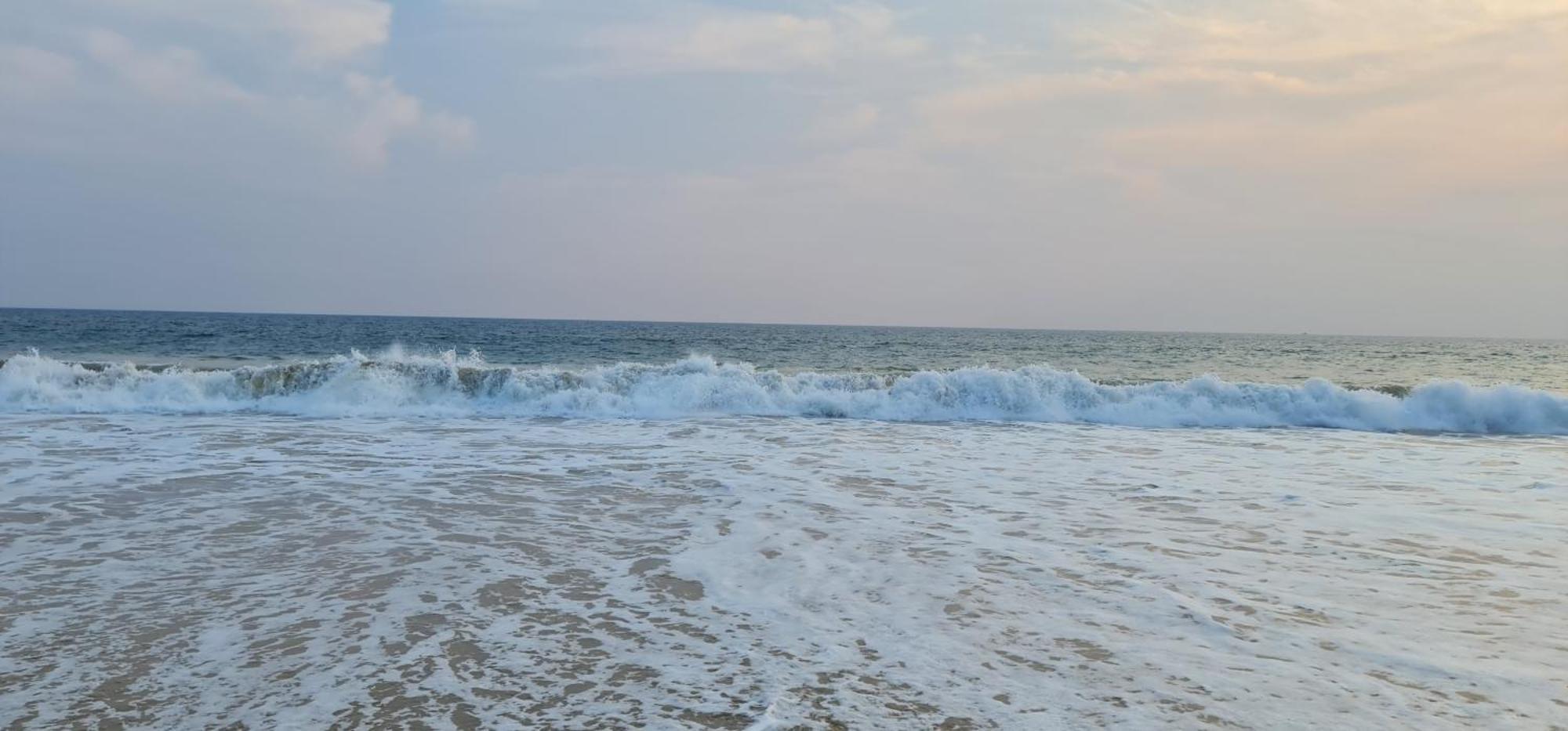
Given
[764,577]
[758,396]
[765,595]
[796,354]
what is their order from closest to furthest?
[765,595], [764,577], [758,396], [796,354]

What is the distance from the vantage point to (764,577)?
19.2 feet

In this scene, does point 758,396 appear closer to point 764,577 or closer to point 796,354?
point 764,577

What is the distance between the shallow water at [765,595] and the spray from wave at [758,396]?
6.48 m

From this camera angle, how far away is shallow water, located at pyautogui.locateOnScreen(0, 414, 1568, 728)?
12.6ft

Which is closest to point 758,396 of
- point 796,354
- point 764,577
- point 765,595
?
point 764,577

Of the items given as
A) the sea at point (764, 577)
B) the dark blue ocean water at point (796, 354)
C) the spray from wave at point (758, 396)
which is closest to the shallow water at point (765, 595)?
the sea at point (764, 577)

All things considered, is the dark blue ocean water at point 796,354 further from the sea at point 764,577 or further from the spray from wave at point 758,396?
the sea at point 764,577

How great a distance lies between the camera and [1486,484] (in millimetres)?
9984

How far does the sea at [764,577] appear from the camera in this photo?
3.85 m

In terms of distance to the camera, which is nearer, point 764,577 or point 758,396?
point 764,577

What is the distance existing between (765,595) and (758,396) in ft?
41.0

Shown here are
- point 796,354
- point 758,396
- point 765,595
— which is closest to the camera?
point 765,595

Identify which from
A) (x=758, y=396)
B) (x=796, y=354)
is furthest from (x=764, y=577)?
(x=796, y=354)

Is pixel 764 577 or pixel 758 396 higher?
pixel 758 396
